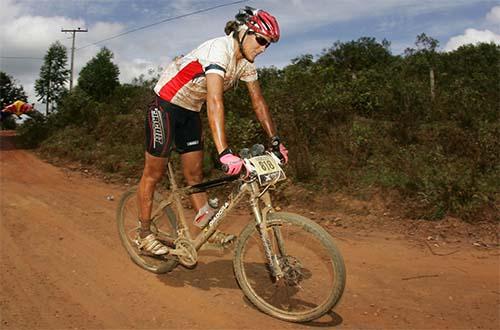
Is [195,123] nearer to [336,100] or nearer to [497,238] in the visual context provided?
[497,238]

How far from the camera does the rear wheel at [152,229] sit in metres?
4.18

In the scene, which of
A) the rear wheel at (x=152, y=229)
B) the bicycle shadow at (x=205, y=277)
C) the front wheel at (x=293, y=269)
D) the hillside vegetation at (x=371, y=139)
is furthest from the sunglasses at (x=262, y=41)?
the hillside vegetation at (x=371, y=139)

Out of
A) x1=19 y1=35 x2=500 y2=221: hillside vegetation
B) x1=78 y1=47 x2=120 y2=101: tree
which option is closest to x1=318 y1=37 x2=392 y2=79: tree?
x1=78 y1=47 x2=120 y2=101: tree

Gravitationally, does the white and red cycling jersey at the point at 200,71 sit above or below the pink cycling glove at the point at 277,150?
above

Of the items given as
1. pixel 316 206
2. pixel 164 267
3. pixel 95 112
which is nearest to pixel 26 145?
pixel 95 112

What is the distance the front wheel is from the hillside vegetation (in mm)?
3231

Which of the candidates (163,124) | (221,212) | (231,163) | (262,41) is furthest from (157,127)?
(262,41)

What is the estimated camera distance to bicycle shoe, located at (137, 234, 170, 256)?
13.1 feet

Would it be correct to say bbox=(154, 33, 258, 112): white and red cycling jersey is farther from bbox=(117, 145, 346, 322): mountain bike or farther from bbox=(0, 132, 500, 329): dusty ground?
bbox=(0, 132, 500, 329): dusty ground

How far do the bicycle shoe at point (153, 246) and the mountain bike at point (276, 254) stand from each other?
30 cm

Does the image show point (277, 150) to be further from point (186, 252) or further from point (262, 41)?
point (186, 252)

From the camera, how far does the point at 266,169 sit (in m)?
3.26

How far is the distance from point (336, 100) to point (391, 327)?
27.5 ft

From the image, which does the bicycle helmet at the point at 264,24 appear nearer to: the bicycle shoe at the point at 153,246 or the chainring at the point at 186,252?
the chainring at the point at 186,252
